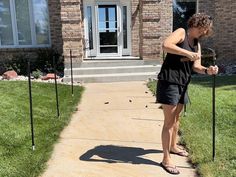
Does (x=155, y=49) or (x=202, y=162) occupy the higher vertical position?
(x=155, y=49)

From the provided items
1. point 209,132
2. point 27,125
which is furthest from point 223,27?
point 27,125

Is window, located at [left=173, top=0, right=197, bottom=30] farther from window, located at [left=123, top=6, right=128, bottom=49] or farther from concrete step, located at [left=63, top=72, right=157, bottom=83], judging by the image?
concrete step, located at [left=63, top=72, right=157, bottom=83]


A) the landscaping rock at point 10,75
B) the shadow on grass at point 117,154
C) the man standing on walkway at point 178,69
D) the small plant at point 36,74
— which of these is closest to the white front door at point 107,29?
the small plant at point 36,74

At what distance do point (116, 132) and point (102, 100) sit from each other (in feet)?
8.74

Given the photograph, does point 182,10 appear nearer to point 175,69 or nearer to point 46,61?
point 46,61

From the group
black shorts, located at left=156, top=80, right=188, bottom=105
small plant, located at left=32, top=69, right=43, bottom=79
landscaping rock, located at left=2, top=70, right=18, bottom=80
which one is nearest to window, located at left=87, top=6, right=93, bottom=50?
small plant, located at left=32, top=69, right=43, bottom=79

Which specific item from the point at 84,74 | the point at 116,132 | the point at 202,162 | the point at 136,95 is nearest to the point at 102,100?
the point at 136,95

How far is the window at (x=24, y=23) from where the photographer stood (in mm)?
13656

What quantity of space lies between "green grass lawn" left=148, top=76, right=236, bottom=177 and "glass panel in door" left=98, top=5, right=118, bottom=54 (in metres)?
6.18

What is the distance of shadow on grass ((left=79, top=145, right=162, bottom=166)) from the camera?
4.56 metres

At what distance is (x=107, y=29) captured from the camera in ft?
46.5

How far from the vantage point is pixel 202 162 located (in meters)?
4.33

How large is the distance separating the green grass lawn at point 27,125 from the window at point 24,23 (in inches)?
191

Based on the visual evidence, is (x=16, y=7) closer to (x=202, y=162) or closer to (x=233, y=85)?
(x=233, y=85)
